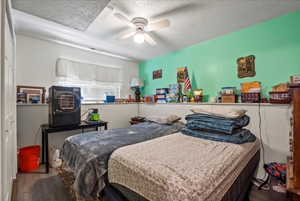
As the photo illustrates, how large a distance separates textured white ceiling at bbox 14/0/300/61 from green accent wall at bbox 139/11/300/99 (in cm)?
15

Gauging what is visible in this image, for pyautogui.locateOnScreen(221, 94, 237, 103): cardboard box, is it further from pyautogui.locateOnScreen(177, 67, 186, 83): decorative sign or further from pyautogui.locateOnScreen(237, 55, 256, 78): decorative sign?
pyautogui.locateOnScreen(177, 67, 186, 83): decorative sign

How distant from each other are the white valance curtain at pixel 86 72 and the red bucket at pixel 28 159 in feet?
5.21

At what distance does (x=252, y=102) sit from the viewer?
2240 mm

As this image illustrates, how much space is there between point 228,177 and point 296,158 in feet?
1.33

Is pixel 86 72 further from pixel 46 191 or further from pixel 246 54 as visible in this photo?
pixel 246 54

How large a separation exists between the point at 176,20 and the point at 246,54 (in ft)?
4.53

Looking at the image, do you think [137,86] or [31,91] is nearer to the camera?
[31,91]

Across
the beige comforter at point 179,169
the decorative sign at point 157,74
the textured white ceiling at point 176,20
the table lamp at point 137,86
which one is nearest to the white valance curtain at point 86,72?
the table lamp at point 137,86

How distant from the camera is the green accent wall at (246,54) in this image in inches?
81.4

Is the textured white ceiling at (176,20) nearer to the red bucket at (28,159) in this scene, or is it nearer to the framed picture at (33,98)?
the framed picture at (33,98)

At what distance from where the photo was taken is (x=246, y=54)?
2465 mm

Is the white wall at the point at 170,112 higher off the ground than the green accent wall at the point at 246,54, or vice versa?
the green accent wall at the point at 246,54

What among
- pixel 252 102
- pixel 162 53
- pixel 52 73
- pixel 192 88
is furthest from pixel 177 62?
pixel 52 73

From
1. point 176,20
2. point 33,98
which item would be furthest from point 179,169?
point 33,98
